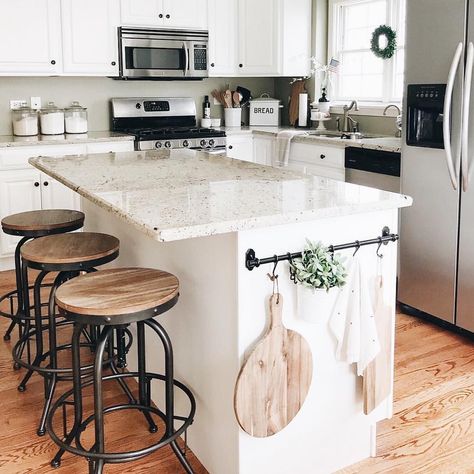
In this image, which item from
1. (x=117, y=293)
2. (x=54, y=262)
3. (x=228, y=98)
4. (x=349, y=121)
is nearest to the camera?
(x=117, y=293)

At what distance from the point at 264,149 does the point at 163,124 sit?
0.92 metres

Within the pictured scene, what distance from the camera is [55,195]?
179 inches

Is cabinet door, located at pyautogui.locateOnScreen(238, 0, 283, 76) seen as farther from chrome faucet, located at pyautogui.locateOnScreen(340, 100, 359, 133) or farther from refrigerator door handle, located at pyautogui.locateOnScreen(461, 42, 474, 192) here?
refrigerator door handle, located at pyautogui.locateOnScreen(461, 42, 474, 192)

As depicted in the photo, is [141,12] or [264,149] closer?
[141,12]

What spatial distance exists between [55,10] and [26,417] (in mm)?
3116

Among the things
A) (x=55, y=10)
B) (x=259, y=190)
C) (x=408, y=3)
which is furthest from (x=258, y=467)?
(x=55, y=10)

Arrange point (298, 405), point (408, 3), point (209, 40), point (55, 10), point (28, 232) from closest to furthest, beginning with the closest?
point (298, 405) → point (28, 232) → point (408, 3) → point (55, 10) → point (209, 40)

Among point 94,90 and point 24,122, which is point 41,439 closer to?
point 24,122

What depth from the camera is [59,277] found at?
8.44 feet

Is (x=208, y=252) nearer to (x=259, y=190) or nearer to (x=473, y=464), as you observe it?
(x=259, y=190)

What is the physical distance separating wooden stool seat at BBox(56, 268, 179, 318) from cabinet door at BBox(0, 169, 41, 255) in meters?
2.54

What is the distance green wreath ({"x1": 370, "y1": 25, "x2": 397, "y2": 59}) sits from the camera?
15.0 feet

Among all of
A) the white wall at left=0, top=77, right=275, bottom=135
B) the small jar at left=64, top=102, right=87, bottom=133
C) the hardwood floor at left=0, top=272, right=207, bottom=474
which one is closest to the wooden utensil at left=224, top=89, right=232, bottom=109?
the white wall at left=0, top=77, right=275, bottom=135

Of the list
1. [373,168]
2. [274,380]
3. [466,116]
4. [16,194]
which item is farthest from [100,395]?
[16,194]
